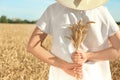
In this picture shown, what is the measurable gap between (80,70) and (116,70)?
14.8 feet

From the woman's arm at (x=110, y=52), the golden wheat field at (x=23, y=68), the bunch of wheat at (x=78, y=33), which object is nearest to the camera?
the bunch of wheat at (x=78, y=33)

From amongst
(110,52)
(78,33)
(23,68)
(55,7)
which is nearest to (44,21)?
(55,7)

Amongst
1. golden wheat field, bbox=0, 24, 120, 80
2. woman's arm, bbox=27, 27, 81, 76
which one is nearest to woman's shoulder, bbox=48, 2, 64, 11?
woman's arm, bbox=27, 27, 81, 76

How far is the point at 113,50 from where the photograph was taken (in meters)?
2.46

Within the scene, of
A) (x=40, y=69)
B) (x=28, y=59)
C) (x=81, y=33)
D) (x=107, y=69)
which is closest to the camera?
(x=81, y=33)

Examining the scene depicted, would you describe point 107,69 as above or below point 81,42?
below

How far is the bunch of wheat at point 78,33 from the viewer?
2.32m

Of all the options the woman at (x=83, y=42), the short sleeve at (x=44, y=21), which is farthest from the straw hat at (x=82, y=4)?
the short sleeve at (x=44, y=21)

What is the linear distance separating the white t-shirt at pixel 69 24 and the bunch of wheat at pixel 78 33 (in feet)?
0.15

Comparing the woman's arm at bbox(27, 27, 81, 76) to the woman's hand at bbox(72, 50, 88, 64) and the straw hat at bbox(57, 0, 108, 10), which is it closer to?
the woman's hand at bbox(72, 50, 88, 64)

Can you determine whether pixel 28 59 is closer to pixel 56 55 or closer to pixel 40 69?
pixel 40 69

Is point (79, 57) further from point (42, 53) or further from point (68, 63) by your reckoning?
point (42, 53)

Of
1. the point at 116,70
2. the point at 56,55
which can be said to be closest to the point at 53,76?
the point at 56,55

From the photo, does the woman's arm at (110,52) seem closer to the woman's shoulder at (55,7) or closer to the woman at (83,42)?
the woman at (83,42)
